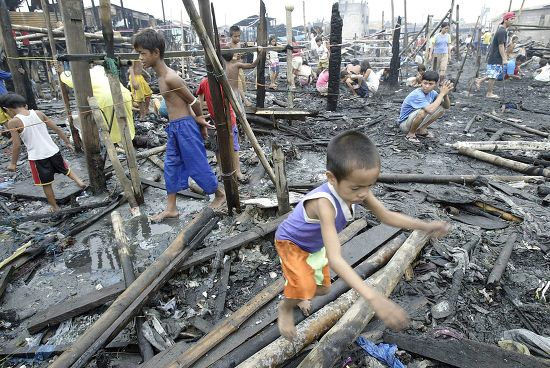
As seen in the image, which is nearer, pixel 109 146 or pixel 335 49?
pixel 109 146

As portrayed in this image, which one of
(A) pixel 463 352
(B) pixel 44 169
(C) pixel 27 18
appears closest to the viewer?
(A) pixel 463 352

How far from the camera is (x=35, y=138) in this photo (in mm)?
4676

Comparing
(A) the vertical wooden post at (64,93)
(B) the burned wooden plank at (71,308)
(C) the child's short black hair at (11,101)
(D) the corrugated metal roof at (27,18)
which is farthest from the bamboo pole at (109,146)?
(D) the corrugated metal roof at (27,18)

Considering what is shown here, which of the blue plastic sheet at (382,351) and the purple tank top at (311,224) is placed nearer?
the purple tank top at (311,224)

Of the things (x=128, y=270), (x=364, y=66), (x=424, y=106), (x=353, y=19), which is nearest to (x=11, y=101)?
(x=128, y=270)

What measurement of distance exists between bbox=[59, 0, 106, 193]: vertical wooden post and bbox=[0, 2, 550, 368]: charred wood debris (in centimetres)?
58

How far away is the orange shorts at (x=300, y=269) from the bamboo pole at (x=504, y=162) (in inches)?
198

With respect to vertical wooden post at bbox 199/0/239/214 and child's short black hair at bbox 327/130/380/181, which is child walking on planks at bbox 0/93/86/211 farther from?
child's short black hair at bbox 327/130/380/181

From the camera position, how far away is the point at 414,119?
24.7 ft

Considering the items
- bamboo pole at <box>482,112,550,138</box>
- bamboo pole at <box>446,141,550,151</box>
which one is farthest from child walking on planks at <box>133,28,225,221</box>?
bamboo pole at <box>482,112,550,138</box>

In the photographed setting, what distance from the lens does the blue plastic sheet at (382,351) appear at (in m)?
2.48

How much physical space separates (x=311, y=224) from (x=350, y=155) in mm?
577

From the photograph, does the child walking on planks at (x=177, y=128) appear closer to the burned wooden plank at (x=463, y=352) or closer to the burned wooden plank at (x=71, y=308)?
the burned wooden plank at (x=71, y=308)

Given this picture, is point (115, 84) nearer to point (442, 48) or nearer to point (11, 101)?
point (11, 101)
